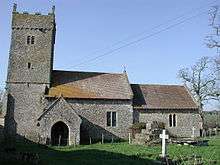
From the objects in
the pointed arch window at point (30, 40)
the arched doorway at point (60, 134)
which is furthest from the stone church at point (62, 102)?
the pointed arch window at point (30, 40)

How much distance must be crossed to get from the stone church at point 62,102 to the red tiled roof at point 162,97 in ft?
0.46

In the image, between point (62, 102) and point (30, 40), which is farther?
point (30, 40)

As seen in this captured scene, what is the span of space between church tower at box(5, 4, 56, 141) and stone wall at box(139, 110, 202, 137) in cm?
1333

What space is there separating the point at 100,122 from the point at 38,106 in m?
7.72

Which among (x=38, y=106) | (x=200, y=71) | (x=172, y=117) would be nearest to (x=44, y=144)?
(x=38, y=106)

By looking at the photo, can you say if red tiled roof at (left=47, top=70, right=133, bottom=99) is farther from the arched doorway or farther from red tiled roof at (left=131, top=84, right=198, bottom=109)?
the arched doorway

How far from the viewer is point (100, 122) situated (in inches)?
1645

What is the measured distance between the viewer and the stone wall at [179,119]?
4409cm

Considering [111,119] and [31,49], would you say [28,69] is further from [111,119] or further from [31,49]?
[111,119]

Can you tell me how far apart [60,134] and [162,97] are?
15.3 m

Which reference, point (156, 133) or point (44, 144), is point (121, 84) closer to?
point (156, 133)

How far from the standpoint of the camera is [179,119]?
45562 millimetres

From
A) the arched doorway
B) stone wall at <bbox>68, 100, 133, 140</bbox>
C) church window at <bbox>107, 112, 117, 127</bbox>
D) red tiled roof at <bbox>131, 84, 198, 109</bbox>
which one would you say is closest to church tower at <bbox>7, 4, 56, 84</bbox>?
stone wall at <bbox>68, 100, 133, 140</bbox>

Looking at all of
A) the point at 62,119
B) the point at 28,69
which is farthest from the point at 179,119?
the point at 28,69
